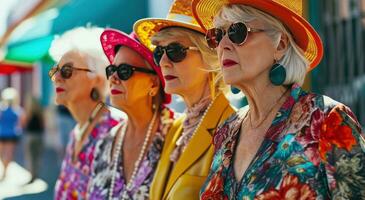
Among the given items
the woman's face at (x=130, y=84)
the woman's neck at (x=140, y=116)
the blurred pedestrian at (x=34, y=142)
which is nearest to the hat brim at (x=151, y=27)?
the woman's face at (x=130, y=84)

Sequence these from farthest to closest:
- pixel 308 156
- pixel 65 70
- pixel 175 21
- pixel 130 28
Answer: pixel 130 28 → pixel 65 70 → pixel 175 21 → pixel 308 156

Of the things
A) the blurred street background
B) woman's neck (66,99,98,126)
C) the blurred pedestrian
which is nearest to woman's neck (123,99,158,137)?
woman's neck (66,99,98,126)

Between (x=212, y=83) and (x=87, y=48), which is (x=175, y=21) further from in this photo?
(x=87, y=48)

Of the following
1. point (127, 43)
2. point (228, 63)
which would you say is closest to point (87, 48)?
point (127, 43)

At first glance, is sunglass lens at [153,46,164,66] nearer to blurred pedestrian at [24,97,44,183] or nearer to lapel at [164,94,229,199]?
lapel at [164,94,229,199]

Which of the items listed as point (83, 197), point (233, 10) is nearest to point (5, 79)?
point (83, 197)

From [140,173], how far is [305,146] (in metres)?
1.20

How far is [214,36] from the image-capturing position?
2.27 meters

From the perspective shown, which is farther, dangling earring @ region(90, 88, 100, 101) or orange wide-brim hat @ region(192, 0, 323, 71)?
dangling earring @ region(90, 88, 100, 101)

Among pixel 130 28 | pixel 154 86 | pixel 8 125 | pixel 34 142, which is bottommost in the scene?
pixel 34 142

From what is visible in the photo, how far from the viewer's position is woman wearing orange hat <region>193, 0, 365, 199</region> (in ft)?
6.11

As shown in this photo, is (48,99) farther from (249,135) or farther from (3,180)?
(249,135)

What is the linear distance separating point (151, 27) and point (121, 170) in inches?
27.0

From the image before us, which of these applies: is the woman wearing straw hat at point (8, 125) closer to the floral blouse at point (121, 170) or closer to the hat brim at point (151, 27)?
the floral blouse at point (121, 170)
